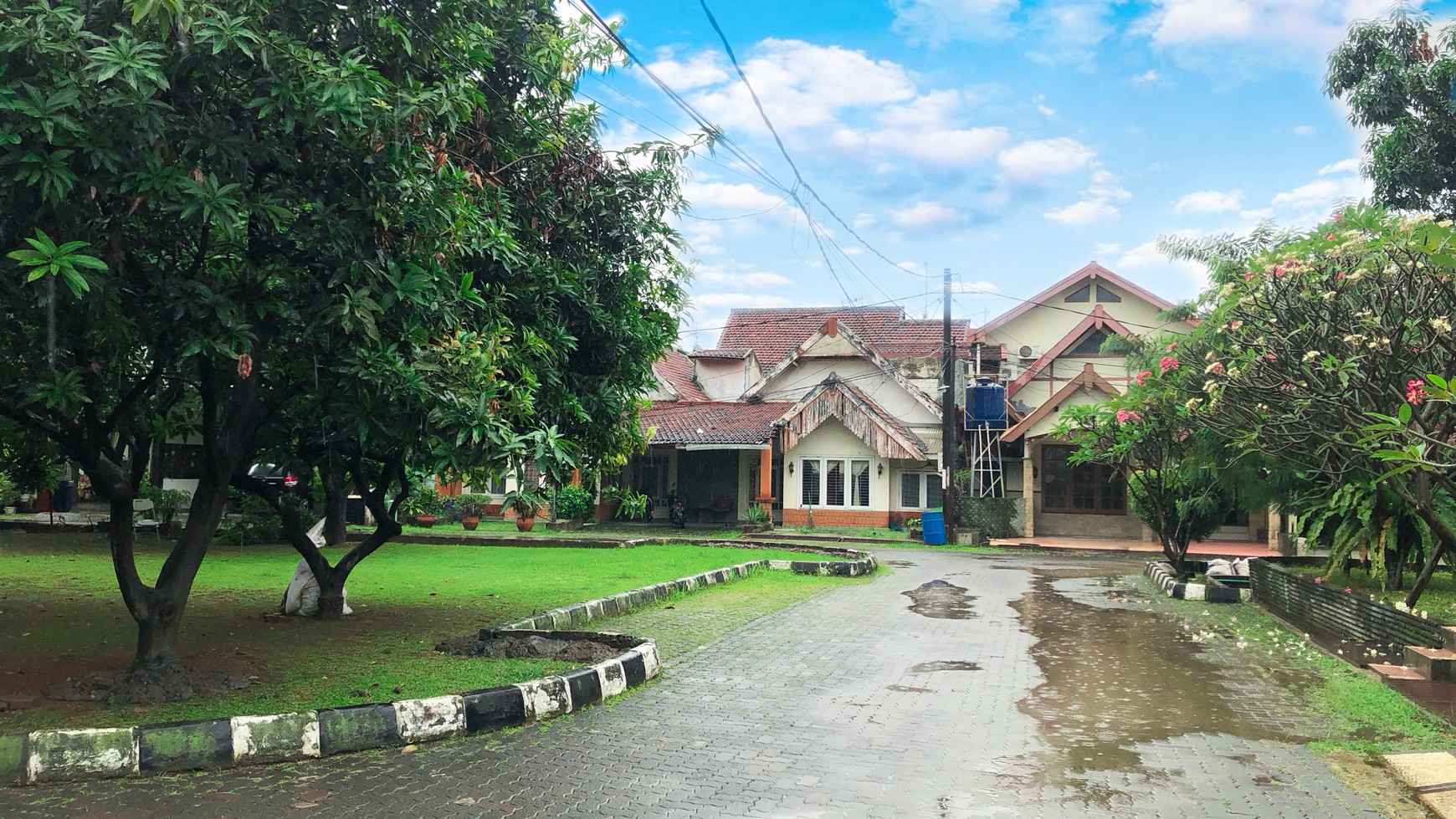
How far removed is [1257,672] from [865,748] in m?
5.12

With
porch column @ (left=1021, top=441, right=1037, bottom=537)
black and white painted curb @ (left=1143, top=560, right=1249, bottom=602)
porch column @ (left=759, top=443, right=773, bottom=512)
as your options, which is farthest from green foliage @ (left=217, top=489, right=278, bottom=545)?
porch column @ (left=1021, top=441, right=1037, bottom=537)

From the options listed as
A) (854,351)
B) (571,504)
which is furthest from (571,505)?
(854,351)

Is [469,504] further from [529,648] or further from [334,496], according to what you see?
[529,648]

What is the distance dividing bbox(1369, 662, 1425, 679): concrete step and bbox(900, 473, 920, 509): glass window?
24.2 metres

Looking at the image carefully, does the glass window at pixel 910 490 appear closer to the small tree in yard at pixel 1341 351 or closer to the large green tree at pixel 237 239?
the small tree in yard at pixel 1341 351

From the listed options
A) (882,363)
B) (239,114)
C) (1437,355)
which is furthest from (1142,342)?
(239,114)

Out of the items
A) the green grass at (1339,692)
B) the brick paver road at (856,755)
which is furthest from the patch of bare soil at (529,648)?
the green grass at (1339,692)

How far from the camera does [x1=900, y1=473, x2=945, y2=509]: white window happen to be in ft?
108

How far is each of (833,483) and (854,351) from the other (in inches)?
197

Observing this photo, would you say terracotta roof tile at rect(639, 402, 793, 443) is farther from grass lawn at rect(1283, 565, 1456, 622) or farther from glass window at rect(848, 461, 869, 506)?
grass lawn at rect(1283, 565, 1456, 622)

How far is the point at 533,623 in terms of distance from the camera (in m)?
10.4

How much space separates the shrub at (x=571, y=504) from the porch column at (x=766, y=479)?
213 inches

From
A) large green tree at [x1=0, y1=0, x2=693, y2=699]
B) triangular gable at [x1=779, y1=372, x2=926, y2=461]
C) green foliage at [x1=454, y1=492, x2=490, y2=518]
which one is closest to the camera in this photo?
large green tree at [x1=0, y1=0, x2=693, y2=699]

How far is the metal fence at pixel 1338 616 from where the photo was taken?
9.04 metres
